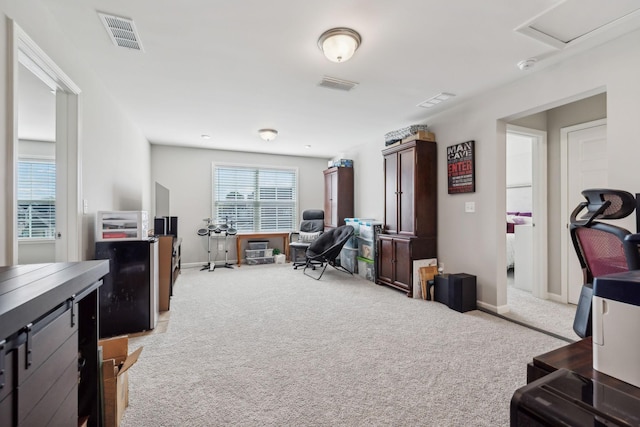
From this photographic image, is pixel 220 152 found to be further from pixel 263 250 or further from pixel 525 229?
pixel 525 229

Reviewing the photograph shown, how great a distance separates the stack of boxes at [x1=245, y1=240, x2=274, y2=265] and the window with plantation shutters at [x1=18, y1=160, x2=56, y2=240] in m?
3.18

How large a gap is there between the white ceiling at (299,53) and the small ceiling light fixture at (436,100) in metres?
0.09

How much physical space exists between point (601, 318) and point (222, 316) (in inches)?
119

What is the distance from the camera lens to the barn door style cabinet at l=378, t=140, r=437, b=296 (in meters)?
3.84

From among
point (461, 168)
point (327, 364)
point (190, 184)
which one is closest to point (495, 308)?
point (461, 168)

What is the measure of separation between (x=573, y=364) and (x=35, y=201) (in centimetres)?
672

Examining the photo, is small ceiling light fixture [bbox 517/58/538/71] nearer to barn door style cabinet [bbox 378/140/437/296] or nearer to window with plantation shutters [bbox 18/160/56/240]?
barn door style cabinet [bbox 378/140/437/296]

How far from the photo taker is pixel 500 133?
3.17 metres

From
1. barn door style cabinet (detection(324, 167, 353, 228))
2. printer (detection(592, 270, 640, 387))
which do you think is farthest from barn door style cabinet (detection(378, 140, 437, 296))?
printer (detection(592, 270, 640, 387))

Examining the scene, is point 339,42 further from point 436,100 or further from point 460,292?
point 460,292

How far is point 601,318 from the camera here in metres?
0.75

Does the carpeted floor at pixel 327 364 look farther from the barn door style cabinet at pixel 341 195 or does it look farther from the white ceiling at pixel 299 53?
the barn door style cabinet at pixel 341 195

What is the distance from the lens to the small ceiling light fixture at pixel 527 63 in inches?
98.6

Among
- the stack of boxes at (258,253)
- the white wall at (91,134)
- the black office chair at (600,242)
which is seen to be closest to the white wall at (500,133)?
the black office chair at (600,242)
